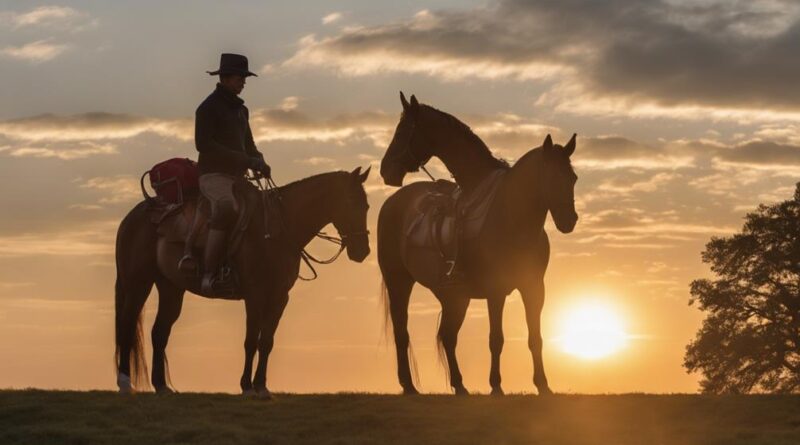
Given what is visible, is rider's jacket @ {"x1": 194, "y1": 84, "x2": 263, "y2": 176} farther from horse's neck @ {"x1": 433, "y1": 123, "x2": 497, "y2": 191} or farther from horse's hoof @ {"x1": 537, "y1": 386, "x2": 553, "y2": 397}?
horse's hoof @ {"x1": 537, "y1": 386, "x2": 553, "y2": 397}

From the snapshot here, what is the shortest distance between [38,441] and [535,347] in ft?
23.9

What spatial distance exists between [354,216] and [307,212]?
77cm

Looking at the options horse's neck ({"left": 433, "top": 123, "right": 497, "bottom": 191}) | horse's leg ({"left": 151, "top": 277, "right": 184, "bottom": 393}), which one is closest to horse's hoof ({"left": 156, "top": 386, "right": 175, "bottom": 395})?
horse's leg ({"left": 151, "top": 277, "right": 184, "bottom": 393})

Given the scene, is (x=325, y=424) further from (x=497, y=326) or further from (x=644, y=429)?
(x=644, y=429)

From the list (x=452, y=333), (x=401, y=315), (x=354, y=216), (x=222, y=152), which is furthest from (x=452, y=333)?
(x=222, y=152)

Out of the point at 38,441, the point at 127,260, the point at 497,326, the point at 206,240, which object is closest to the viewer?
the point at 38,441

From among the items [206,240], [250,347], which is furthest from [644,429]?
[206,240]

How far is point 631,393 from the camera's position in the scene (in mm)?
20375

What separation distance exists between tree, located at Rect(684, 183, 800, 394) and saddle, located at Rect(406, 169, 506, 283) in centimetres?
3060

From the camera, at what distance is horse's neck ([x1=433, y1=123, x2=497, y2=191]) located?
65.0 ft

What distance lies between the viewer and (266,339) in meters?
18.8

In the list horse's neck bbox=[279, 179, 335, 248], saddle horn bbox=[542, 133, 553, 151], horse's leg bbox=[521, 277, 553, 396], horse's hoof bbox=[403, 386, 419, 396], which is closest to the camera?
saddle horn bbox=[542, 133, 553, 151]

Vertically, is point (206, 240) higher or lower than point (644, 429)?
higher

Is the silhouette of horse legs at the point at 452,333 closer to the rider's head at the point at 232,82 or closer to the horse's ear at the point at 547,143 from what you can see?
the horse's ear at the point at 547,143
